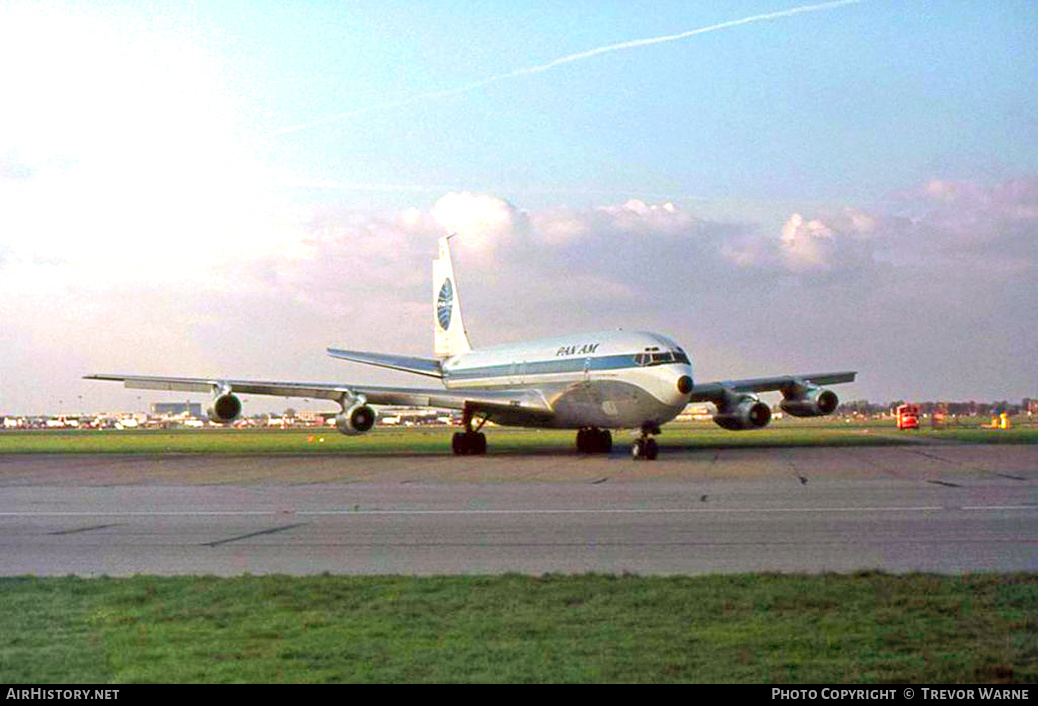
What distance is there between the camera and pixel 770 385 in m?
50.4

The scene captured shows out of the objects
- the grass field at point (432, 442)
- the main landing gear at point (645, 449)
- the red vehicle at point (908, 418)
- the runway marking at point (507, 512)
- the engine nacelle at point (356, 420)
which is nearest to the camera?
the runway marking at point (507, 512)

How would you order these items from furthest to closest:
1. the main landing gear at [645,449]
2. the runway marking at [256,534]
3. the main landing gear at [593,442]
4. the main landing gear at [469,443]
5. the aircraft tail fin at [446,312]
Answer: the aircraft tail fin at [446,312] → the main landing gear at [469,443] → the main landing gear at [593,442] → the main landing gear at [645,449] → the runway marking at [256,534]

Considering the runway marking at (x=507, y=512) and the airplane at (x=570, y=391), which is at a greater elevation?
the airplane at (x=570, y=391)

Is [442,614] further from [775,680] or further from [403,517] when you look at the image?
[403,517]

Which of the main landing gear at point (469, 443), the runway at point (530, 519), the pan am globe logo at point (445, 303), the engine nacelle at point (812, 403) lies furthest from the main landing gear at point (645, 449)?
the pan am globe logo at point (445, 303)

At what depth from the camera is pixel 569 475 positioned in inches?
1183

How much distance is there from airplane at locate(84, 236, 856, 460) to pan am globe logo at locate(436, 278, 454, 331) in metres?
5.69

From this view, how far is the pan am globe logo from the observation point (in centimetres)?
5969

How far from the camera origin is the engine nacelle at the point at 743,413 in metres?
47.8

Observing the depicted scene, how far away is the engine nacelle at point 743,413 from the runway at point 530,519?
45.8 feet

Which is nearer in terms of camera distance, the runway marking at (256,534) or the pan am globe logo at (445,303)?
the runway marking at (256,534)

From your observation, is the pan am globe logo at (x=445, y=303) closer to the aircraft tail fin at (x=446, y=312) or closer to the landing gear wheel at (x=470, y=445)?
the aircraft tail fin at (x=446, y=312)

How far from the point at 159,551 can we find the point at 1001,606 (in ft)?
31.5
